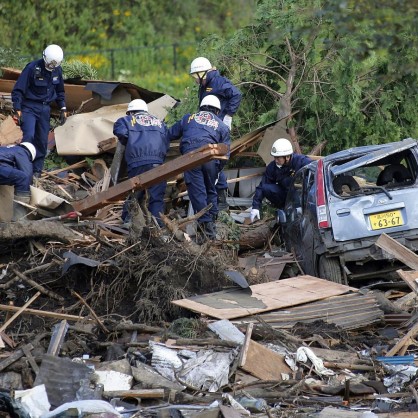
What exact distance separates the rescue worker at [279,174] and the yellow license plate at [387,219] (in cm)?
298

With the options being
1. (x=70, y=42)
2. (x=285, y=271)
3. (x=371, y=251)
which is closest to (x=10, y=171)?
(x=285, y=271)

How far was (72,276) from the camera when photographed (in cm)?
1159

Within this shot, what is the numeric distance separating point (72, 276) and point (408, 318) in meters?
3.52

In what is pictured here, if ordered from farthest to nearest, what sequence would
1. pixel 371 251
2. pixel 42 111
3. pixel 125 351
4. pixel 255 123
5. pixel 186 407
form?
pixel 255 123 → pixel 42 111 → pixel 371 251 → pixel 125 351 → pixel 186 407

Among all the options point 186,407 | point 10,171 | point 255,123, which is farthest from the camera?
point 255,123

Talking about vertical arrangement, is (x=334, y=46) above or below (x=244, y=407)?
above

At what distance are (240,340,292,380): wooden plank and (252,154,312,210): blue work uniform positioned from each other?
220 inches

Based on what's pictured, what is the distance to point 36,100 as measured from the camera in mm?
16406

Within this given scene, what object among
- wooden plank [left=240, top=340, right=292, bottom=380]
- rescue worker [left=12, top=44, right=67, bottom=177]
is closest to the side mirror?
rescue worker [left=12, top=44, right=67, bottom=177]

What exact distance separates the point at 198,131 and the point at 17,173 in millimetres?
2493

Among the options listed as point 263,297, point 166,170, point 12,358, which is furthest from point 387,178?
point 12,358

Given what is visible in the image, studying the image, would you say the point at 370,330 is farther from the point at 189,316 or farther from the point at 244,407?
the point at 244,407

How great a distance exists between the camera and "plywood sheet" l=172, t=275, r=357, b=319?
1078 centimetres

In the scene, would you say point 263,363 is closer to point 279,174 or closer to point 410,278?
point 410,278
